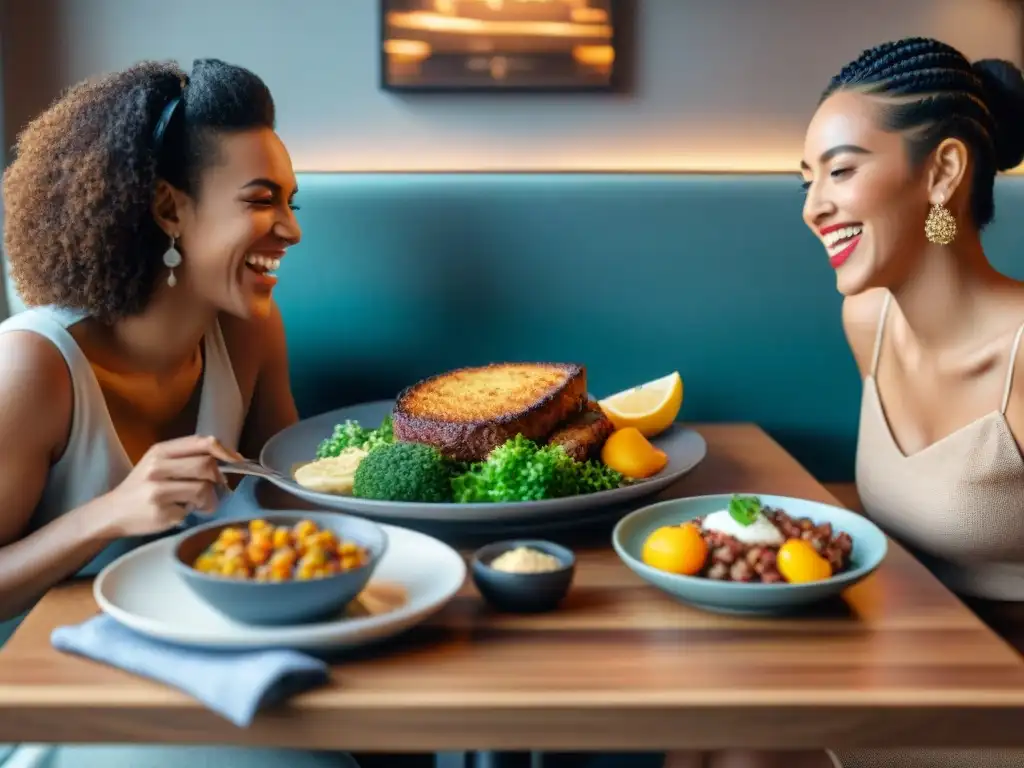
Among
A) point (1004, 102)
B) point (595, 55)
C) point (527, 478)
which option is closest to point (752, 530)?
point (527, 478)

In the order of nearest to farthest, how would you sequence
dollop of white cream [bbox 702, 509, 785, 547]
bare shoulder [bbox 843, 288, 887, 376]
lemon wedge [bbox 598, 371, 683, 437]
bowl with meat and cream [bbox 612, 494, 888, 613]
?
bowl with meat and cream [bbox 612, 494, 888, 613] → dollop of white cream [bbox 702, 509, 785, 547] → lemon wedge [bbox 598, 371, 683, 437] → bare shoulder [bbox 843, 288, 887, 376]

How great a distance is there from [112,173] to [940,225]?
4.55 ft

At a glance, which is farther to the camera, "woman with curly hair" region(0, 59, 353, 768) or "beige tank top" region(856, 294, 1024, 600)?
"beige tank top" region(856, 294, 1024, 600)

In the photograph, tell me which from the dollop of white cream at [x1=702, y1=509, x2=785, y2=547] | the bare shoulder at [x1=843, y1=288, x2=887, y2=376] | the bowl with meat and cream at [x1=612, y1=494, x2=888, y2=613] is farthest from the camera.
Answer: the bare shoulder at [x1=843, y1=288, x2=887, y2=376]

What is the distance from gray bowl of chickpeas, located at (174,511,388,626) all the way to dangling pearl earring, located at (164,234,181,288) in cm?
65

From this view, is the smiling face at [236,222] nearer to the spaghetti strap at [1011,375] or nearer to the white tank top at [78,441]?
the white tank top at [78,441]

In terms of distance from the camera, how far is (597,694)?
1005mm

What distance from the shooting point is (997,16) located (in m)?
2.46

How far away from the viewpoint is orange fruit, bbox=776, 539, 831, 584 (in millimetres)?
1183

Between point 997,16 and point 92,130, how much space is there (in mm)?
2158

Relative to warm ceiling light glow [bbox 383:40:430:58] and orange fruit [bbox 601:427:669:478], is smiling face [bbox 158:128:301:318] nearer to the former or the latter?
orange fruit [bbox 601:427:669:478]

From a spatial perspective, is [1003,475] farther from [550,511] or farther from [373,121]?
[373,121]

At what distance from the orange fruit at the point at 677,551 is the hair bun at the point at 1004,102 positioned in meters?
0.98

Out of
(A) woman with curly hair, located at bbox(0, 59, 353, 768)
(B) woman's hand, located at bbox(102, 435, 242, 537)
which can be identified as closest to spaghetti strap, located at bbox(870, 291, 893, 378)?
(A) woman with curly hair, located at bbox(0, 59, 353, 768)
